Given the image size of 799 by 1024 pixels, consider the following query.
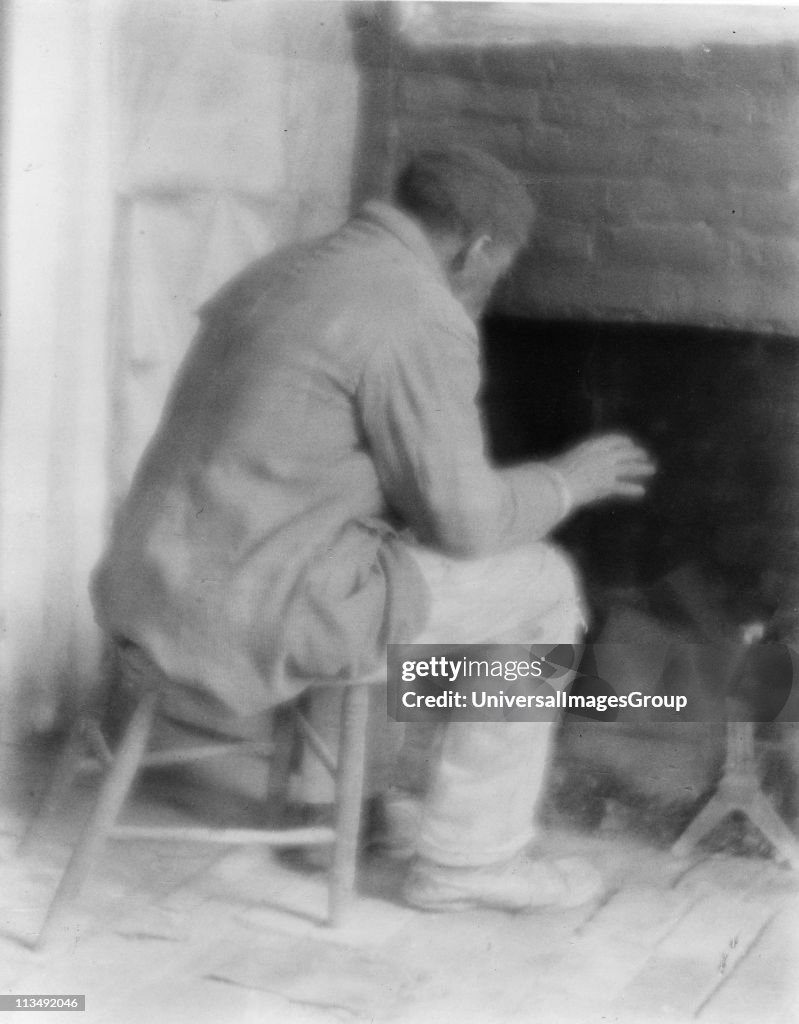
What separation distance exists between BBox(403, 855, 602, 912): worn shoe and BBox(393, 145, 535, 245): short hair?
98 cm

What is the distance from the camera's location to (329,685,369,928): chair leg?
6.64 ft

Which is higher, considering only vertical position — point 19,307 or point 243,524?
point 19,307

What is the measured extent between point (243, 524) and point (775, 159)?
100cm

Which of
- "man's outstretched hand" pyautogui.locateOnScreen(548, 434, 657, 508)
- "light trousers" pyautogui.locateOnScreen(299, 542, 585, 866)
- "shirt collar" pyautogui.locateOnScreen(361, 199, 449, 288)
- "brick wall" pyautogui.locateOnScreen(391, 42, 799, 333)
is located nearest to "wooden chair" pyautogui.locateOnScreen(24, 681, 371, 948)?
"light trousers" pyautogui.locateOnScreen(299, 542, 585, 866)

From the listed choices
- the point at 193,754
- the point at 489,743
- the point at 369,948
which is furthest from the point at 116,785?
the point at 489,743

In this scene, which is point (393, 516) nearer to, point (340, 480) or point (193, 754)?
point (340, 480)

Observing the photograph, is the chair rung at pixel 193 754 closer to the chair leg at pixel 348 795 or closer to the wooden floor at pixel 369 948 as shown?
the wooden floor at pixel 369 948

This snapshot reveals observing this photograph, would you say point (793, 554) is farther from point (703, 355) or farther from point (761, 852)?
point (761, 852)

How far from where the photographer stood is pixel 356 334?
6.36ft

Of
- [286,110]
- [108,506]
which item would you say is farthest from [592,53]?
[108,506]

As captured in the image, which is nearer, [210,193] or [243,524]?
[243,524]

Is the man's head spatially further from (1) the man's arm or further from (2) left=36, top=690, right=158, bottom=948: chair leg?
(2) left=36, top=690, right=158, bottom=948: chair leg
